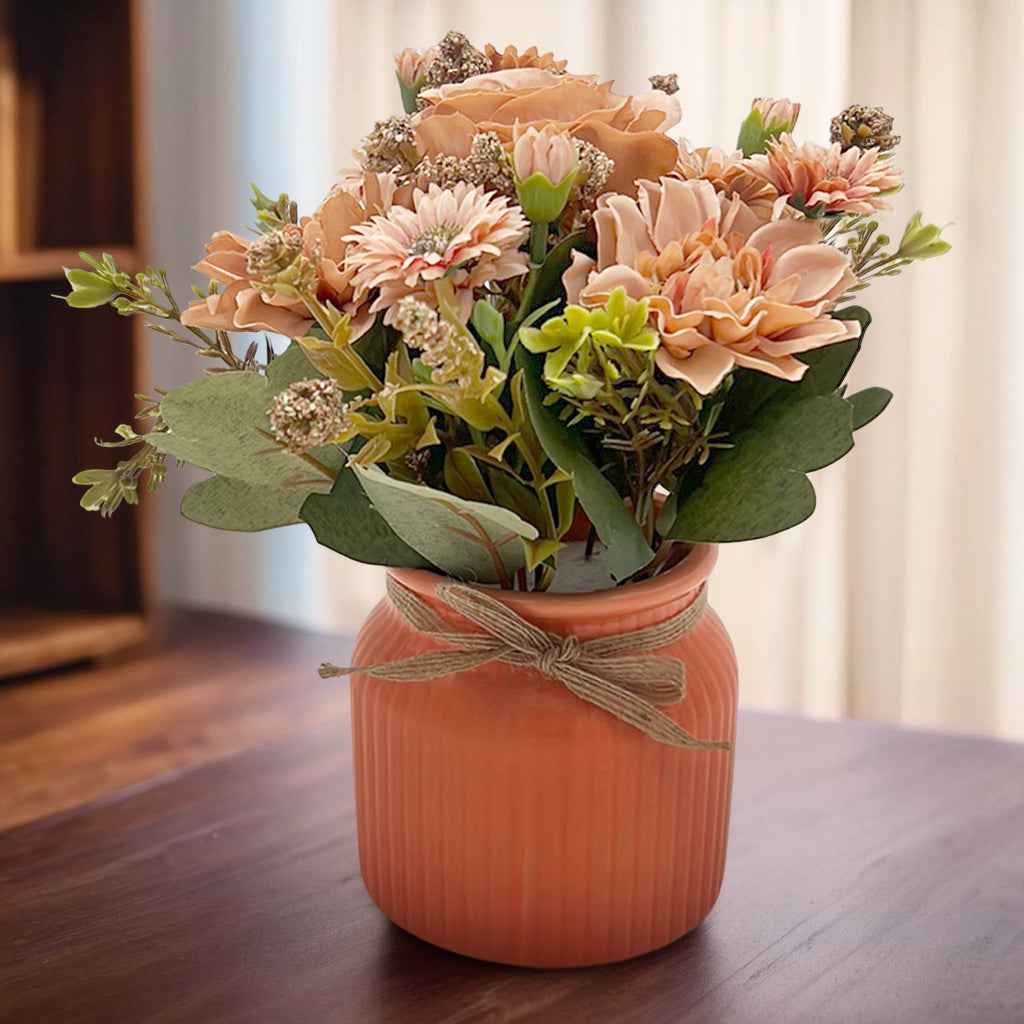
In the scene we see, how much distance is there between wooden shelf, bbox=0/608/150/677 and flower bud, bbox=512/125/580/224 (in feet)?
5.57

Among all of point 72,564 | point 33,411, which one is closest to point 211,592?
point 72,564

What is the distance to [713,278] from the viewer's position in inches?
20.6

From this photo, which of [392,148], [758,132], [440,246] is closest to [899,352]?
[758,132]

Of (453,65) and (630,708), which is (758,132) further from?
(630,708)

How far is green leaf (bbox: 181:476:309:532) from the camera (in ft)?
2.19

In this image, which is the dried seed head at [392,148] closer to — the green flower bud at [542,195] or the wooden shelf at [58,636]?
the green flower bud at [542,195]

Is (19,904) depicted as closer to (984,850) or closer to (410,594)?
(410,594)

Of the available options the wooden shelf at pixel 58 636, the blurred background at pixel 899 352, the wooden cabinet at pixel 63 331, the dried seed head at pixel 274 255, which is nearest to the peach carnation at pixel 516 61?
the dried seed head at pixel 274 255

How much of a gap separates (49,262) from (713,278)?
1716mm

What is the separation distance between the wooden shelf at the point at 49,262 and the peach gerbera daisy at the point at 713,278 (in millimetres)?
1525

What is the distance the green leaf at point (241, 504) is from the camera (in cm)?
67

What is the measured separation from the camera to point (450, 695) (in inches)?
24.8

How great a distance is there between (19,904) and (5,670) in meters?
1.36

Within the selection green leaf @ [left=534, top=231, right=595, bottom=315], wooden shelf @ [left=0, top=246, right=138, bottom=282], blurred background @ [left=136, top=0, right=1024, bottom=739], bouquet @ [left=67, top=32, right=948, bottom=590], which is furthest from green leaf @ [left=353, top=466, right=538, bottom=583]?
wooden shelf @ [left=0, top=246, right=138, bottom=282]
